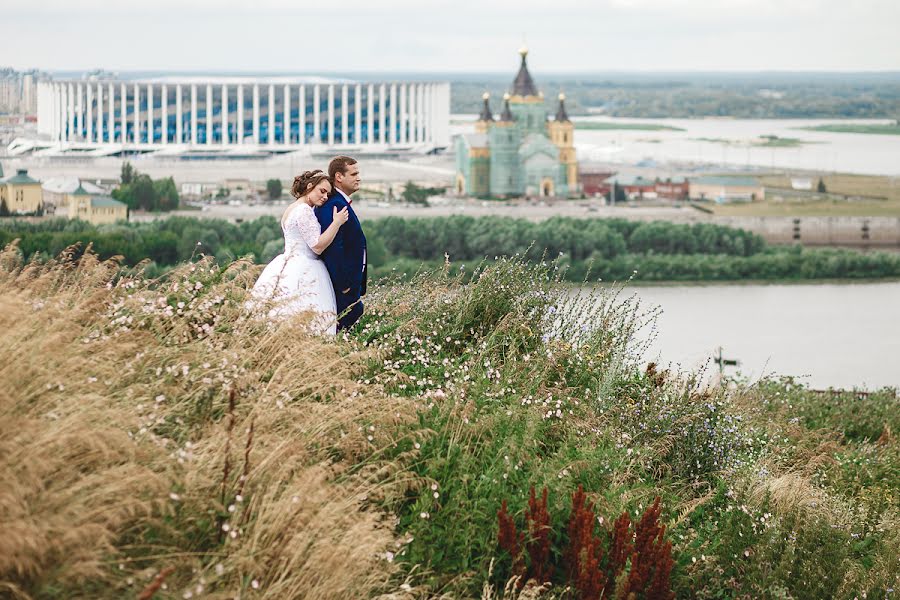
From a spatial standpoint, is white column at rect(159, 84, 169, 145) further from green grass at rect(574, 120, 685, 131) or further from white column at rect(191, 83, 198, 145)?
green grass at rect(574, 120, 685, 131)

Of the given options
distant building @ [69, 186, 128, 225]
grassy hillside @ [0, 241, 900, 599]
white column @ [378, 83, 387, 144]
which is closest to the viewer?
grassy hillside @ [0, 241, 900, 599]

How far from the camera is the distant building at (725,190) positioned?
36.0 metres

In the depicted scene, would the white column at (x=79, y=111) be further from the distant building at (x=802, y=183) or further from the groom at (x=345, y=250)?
the groom at (x=345, y=250)

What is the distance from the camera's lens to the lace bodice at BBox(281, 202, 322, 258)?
10.5 ft

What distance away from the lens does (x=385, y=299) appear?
341 centimetres

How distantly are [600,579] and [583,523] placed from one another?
0.08 m

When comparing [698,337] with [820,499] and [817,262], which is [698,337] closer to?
[817,262]

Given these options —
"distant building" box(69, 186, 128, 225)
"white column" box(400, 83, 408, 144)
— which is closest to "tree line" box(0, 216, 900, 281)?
"distant building" box(69, 186, 128, 225)

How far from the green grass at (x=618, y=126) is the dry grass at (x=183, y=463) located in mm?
68457

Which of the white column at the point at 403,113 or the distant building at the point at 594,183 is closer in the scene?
the distant building at the point at 594,183

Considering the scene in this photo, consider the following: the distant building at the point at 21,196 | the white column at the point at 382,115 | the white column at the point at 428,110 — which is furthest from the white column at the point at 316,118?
the distant building at the point at 21,196

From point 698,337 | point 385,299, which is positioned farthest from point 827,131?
point 385,299

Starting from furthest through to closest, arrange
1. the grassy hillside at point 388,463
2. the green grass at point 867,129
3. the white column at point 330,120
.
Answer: the green grass at point 867,129 → the white column at point 330,120 → the grassy hillside at point 388,463

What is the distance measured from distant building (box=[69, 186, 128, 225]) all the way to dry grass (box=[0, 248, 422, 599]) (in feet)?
79.8
